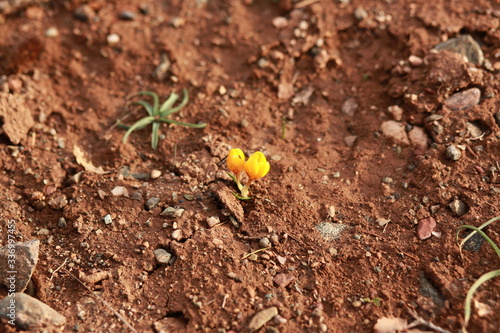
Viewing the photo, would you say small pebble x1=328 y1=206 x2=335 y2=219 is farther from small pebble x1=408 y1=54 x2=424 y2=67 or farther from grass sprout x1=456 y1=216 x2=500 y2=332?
small pebble x1=408 y1=54 x2=424 y2=67

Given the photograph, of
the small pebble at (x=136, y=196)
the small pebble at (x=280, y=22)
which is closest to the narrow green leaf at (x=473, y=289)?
the small pebble at (x=136, y=196)

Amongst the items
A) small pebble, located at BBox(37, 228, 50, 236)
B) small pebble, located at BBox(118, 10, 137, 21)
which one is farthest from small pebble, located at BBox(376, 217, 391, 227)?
small pebble, located at BBox(118, 10, 137, 21)

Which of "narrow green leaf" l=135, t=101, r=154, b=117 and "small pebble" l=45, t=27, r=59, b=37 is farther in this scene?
"small pebble" l=45, t=27, r=59, b=37

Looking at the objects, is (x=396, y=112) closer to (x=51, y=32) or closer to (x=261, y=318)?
(x=261, y=318)

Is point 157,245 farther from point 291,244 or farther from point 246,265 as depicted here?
point 291,244

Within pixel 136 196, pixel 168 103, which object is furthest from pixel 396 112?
pixel 136 196

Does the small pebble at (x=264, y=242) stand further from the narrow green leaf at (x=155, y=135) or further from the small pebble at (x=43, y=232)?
the small pebble at (x=43, y=232)
